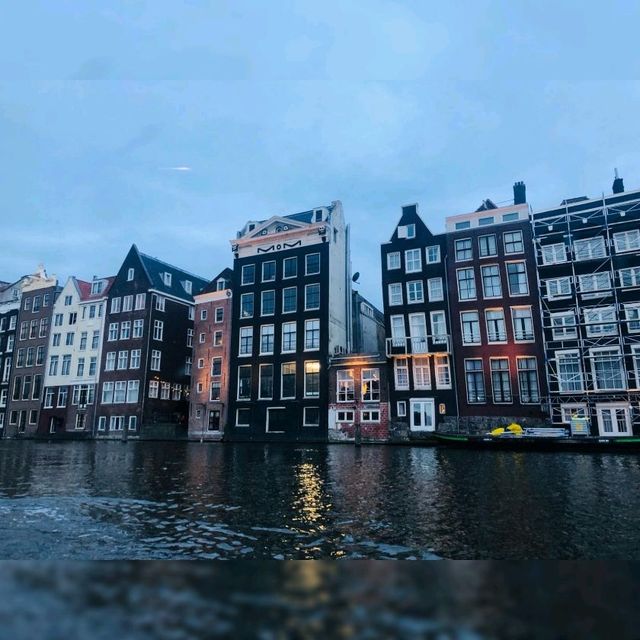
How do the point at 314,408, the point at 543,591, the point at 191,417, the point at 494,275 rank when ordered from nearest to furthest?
the point at 543,591 → the point at 494,275 → the point at 314,408 → the point at 191,417

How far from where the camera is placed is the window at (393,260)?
147ft

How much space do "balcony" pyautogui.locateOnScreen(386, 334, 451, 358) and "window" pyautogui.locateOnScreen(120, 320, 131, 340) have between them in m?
30.9

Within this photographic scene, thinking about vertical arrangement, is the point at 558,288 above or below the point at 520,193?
below

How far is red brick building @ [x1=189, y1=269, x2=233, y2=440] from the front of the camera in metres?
49.6

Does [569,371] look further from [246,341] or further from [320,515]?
[320,515]

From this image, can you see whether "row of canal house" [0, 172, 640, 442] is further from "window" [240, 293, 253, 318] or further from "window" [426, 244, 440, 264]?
"window" [240, 293, 253, 318]

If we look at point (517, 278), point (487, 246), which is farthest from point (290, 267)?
point (517, 278)

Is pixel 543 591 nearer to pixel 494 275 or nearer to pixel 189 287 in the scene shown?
pixel 494 275

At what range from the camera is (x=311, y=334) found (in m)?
47.6

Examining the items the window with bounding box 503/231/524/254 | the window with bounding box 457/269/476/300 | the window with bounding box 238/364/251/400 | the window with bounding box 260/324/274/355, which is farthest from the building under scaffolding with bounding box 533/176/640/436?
the window with bounding box 238/364/251/400

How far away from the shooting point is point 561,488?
13.8 metres

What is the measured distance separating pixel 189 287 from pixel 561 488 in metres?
55.5

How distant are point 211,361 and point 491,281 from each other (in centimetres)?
2900

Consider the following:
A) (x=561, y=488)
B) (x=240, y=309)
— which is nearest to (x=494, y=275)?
(x=240, y=309)
